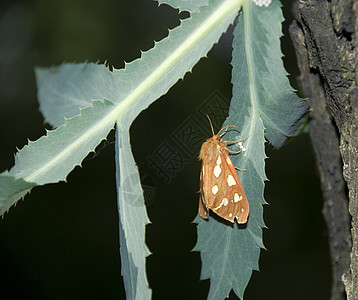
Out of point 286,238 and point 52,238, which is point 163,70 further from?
point 286,238

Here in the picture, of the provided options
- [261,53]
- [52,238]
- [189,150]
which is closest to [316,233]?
[52,238]

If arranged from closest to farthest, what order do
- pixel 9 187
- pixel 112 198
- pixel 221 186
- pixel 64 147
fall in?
1. pixel 9 187
2. pixel 64 147
3. pixel 221 186
4. pixel 112 198

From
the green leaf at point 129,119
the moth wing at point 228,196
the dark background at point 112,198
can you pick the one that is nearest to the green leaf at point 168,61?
the green leaf at point 129,119

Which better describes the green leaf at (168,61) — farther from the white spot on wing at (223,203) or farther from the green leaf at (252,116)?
the white spot on wing at (223,203)

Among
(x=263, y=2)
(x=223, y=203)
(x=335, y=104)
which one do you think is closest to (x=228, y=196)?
(x=223, y=203)

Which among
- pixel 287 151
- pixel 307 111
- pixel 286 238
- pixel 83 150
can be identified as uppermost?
pixel 287 151

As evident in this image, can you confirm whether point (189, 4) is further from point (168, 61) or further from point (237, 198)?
point (237, 198)
